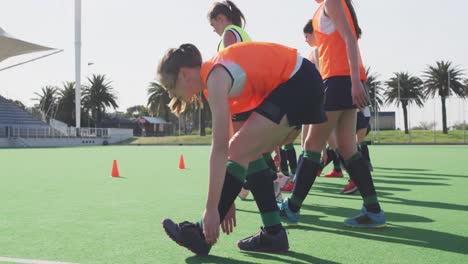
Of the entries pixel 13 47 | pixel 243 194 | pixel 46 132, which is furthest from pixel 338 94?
pixel 13 47

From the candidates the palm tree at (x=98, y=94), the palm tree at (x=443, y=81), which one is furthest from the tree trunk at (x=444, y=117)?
the palm tree at (x=98, y=94)

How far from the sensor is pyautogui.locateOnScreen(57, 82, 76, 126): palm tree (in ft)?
286

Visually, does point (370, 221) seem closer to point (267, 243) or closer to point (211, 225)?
point (267, 243)

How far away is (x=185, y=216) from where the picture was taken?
4484 mm

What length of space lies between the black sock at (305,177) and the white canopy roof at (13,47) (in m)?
48.6

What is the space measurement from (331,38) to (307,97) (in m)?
1.15

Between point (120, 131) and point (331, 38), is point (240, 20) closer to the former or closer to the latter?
point (331, 38)

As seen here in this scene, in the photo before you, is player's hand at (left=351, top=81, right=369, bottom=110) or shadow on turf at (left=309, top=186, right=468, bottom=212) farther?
shadow on turf at (left=309, top=186, right=468, bottom=212)

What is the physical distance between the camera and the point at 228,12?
486cm

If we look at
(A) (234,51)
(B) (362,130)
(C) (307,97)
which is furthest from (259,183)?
(B) (362,130)

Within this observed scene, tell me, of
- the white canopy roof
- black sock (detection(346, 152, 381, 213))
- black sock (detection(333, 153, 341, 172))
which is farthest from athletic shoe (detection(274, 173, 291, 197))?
the white canopy roof

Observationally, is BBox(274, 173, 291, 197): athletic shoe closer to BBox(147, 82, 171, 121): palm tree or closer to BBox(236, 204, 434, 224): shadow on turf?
BBox(236, 204, 434, 224): shadow on turf

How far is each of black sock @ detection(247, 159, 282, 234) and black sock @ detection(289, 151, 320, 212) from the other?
73 cm

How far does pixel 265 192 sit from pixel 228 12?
2.29 m
